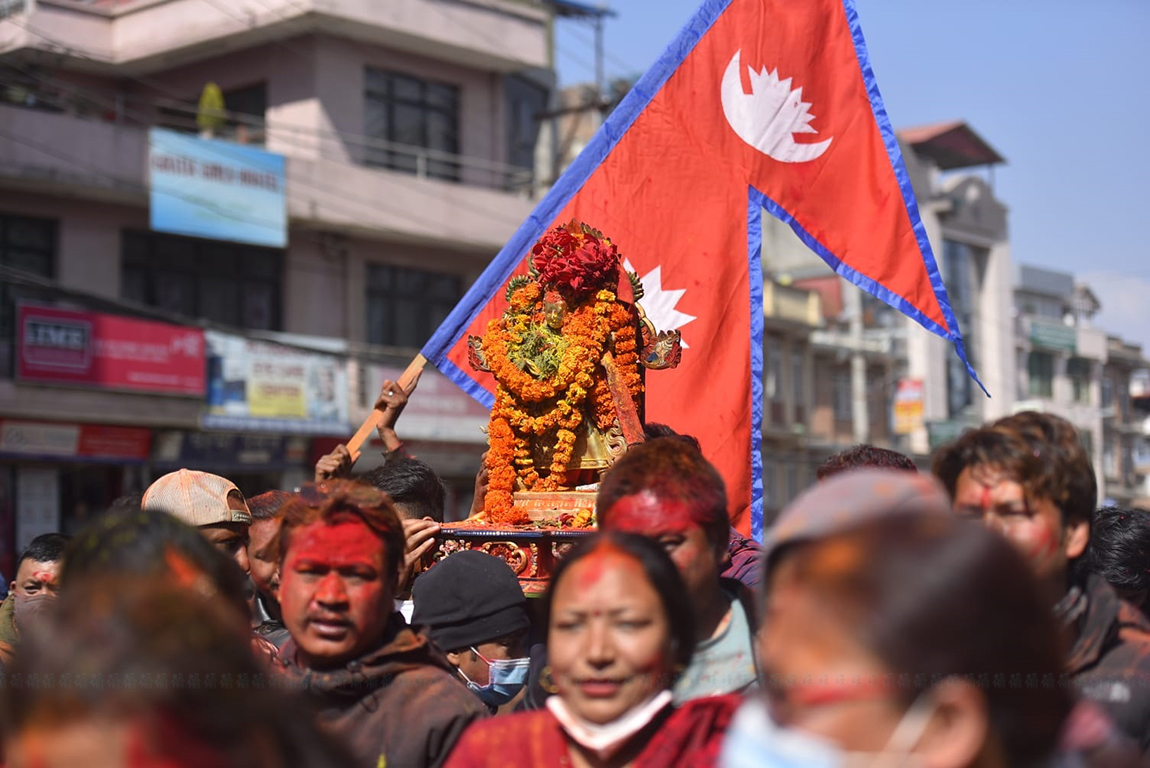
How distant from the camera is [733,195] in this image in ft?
20.2

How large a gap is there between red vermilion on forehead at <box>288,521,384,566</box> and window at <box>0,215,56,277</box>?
54.8 feet

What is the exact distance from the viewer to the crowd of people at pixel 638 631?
1.55m

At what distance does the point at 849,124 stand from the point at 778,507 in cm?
2863

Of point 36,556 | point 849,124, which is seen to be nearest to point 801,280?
point 849,124

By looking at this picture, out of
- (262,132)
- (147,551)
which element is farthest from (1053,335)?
(147,551)

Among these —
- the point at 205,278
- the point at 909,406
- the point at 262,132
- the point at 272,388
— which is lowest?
the point at 909,406

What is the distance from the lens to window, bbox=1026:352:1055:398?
1650 inches

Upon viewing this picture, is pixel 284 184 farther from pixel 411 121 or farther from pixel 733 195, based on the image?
pixel 733 195

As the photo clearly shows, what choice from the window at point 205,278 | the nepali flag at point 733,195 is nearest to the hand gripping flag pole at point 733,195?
the nepali flag at point 733,195

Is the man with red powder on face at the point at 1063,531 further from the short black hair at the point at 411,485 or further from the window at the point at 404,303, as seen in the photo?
the window at the point at 404,303

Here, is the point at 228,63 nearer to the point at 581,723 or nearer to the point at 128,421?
the point at 128,421

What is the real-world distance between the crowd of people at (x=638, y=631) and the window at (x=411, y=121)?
1828cm

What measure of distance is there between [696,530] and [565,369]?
2046 mm

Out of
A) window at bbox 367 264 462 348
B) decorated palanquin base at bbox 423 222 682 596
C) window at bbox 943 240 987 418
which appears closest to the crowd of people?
decorated palanquin base at bbox 423 222 682 596
